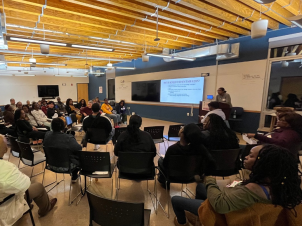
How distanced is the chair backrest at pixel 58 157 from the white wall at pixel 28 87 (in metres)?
11.4

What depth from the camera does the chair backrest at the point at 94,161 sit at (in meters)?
2.05

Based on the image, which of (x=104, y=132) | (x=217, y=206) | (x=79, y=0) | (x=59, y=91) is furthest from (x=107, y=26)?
(x=59, y=91)

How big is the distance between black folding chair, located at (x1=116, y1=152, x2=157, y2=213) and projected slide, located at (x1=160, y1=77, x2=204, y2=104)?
4.88 m

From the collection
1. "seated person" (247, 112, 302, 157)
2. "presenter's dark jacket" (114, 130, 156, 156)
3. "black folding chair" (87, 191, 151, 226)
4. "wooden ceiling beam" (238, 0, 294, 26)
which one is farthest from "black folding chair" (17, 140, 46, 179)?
"wooden ceiling beam" (238, 0, 294, 26)

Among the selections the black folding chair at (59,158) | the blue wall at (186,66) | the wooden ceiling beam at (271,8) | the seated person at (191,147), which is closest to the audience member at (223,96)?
the blue wall at (186,66)

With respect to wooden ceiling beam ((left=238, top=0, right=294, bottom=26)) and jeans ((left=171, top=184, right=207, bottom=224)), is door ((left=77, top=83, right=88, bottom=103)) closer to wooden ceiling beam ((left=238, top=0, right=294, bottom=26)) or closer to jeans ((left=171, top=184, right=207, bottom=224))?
wooden ceiling beam ((left=238, top=0, right=294, bottom=26))

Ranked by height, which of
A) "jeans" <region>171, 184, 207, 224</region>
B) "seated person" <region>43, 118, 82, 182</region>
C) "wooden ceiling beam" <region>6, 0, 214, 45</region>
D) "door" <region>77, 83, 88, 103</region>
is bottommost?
"jeans" <region>171, 184, 207, 224</region>

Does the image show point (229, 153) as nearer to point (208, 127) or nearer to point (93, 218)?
point (208, 127)

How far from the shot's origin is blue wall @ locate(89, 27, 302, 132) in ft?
16.0

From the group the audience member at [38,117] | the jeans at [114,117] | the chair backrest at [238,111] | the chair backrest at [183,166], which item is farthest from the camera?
the jeans at [114,117]

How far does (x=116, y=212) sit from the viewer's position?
1234 mm

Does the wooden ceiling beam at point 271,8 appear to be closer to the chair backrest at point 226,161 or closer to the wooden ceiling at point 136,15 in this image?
the wooden ceiling at point 136,15

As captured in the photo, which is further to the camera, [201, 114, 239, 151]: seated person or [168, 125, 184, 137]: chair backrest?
[168, 125, 184, 137]: chair backrest

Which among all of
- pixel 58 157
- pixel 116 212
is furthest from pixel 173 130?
pixel 116 212
